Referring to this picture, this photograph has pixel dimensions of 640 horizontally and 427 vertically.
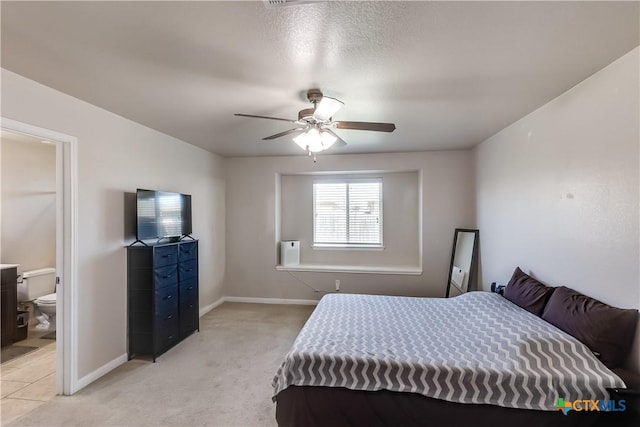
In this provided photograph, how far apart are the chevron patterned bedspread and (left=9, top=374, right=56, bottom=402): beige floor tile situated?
2122 mm

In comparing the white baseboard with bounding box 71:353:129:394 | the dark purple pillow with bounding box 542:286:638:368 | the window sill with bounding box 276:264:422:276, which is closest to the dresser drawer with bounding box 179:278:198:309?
the white baseboard with bounding box 71:353:129:394

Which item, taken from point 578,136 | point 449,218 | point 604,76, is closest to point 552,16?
point 604,76

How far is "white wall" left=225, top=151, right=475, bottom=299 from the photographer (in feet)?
15.7

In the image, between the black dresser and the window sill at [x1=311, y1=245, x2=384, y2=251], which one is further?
the window sill at [x1=311, y1=245, x2=384, y2=251]

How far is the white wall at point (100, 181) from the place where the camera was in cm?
239

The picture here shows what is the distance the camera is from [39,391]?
2.63 metres

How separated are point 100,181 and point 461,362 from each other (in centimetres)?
343

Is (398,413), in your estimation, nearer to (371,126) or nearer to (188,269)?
(371,126)

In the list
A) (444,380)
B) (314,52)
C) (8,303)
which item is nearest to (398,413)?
(444,380)

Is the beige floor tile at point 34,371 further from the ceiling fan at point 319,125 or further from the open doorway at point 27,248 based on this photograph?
the ceiling fan at point 319,125

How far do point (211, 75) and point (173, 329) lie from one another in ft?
9.27

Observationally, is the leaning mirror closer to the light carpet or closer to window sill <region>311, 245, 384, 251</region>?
window sill <region>311, 245, 384, 251</region>

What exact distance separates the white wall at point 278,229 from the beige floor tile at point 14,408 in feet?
10.0

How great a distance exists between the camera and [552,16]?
4.98 ft
